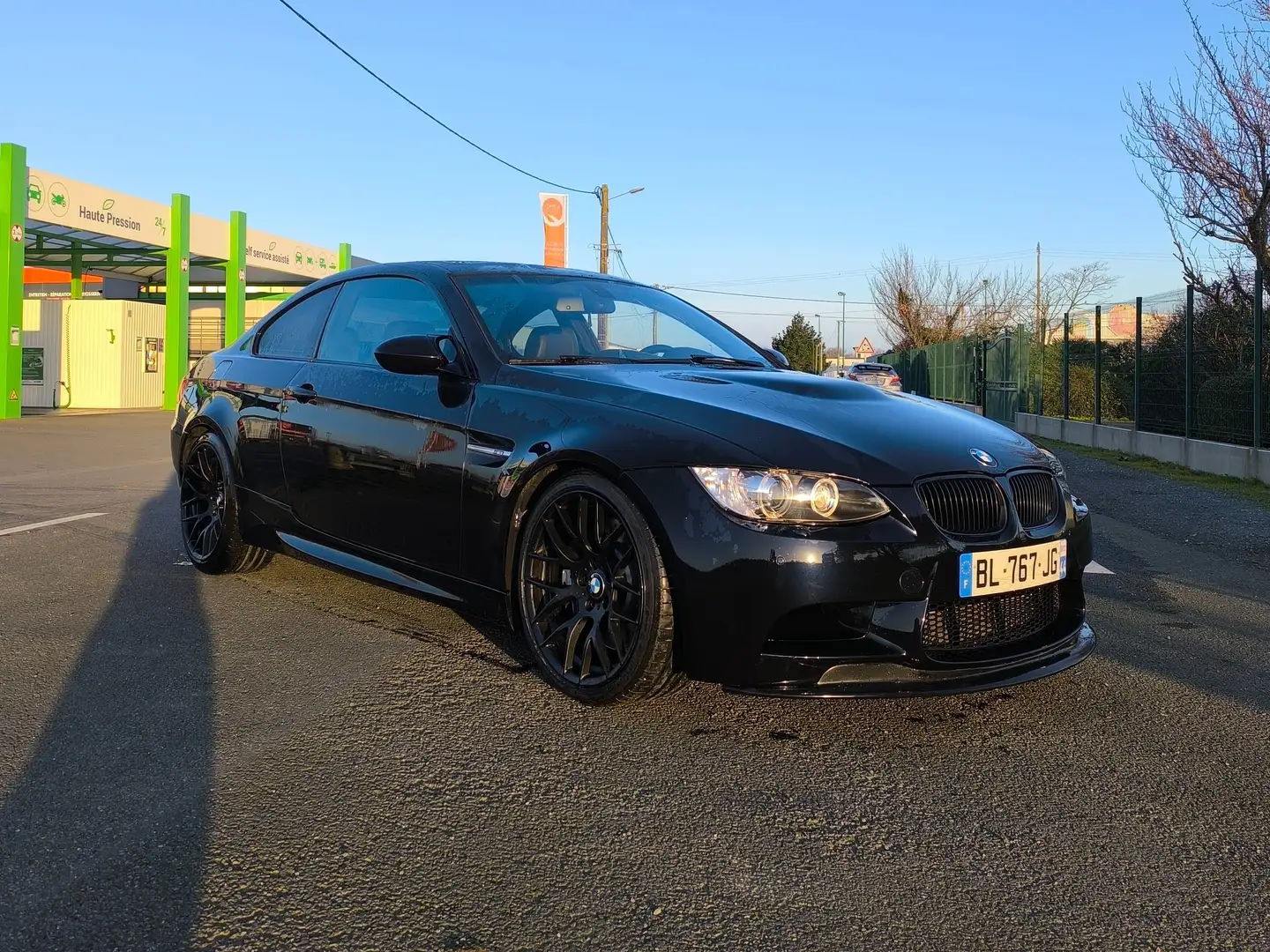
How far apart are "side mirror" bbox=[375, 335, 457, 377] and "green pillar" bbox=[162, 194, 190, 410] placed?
27246 millimetres

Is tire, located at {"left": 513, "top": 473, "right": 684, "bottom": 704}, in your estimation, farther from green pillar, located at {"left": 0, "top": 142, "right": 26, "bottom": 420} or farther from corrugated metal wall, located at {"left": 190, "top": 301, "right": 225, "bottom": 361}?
corrugated metal wall, located at {"left": 190, "top": 301, "right": 225, "bottom": 361}

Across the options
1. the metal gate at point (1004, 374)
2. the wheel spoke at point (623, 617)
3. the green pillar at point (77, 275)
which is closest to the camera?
the wheel spoke at point (623, 617)

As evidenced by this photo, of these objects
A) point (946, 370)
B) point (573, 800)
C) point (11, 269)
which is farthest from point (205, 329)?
point (573, 800)

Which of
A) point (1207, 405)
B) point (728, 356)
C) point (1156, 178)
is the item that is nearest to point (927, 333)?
point (1156, 178)

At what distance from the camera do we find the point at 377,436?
13.6 ft

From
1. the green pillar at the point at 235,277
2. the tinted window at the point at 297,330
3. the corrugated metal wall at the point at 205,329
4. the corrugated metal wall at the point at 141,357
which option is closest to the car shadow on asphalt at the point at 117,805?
the tinted window at the point at 297,330

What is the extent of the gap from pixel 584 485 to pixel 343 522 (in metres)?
1.39

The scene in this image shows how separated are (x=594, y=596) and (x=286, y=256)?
36.2 metres

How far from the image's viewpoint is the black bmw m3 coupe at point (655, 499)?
3.01 metres

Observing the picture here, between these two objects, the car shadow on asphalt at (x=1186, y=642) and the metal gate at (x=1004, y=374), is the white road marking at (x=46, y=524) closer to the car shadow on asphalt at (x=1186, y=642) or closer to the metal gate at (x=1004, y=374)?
the car shadow on asphalt at (x=1186, y=642)

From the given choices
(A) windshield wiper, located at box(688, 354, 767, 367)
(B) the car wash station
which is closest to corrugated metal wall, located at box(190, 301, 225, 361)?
(B) the car wash station

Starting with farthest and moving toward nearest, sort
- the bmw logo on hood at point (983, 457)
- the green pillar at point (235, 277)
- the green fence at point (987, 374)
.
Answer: the green pillar at point (235, 277) → the green fence at point (987, 374) → the bmw logo on hood at point (983, 457)

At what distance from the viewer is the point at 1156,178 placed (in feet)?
48.8

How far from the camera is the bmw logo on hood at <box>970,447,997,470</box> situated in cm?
332
